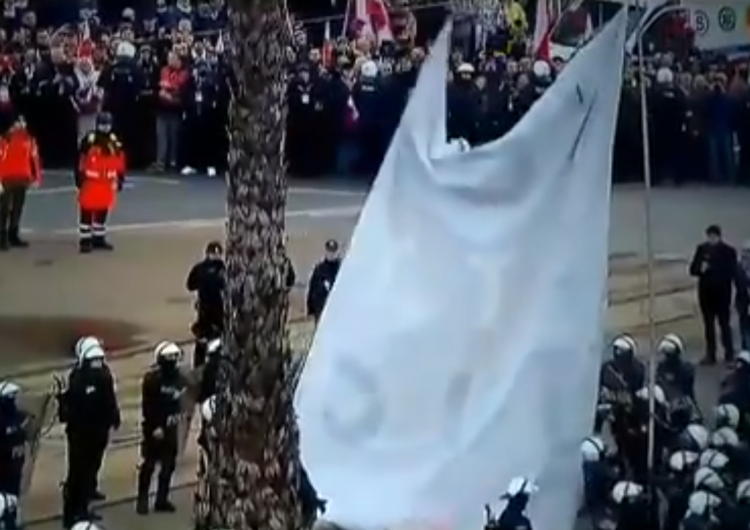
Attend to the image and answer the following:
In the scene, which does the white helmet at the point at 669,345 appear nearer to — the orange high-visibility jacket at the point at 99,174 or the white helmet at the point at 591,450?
the white helmet at the point at 591,450

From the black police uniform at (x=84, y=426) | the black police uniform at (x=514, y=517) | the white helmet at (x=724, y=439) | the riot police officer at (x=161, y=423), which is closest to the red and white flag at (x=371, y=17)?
the riot police officer at (x=161, y=423)

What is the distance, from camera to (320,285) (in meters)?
16.5

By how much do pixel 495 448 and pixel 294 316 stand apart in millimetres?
2560

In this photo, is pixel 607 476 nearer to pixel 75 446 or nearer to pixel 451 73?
pixel 75 446

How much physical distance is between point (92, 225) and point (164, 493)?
6.48 metres

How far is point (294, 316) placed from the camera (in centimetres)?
1612

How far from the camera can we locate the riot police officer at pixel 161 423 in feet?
46.7

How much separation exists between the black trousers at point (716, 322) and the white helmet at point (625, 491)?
13.2 feet

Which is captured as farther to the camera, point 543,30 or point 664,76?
point 664,76

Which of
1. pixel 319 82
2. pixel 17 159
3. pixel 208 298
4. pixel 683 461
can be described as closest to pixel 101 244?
pixel 17 159

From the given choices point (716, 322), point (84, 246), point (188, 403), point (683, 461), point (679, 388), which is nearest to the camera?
point (683, 461)

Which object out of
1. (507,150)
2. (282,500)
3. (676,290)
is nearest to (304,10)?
(676,290)

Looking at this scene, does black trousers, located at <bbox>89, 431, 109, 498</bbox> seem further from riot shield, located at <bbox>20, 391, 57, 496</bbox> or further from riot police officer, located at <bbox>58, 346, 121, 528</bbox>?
riot shield, located at <bbox>20, 391, 57, 496</bbox>

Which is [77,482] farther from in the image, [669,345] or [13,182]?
[13,182]
